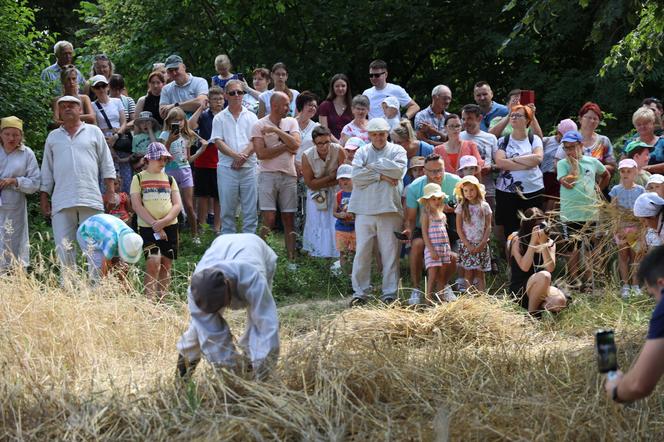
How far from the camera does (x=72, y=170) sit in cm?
1065

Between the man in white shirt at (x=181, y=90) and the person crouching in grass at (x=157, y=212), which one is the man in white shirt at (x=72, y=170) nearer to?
the person crouching in grass at (x=157, y=212)

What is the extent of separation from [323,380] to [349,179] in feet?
16.7

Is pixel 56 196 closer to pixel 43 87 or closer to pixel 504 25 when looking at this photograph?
pixel 43 87

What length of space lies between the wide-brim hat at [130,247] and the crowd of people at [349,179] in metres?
0.04

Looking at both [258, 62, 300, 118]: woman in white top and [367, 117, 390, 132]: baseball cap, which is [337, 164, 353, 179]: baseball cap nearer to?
[367, 117, 390, 132]: baseball cap

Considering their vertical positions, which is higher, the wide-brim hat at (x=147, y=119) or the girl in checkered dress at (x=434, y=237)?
the wide-brim hat at (x=147, y=119)

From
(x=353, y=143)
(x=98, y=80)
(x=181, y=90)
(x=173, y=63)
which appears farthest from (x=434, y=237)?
(x=98, y=80)

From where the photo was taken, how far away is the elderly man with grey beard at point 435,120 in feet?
40.4

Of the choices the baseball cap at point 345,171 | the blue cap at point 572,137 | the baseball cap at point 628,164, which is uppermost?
the blue cap at point 572,137

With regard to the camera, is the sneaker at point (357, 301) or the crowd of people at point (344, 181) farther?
the sneaker at point (357, 301)

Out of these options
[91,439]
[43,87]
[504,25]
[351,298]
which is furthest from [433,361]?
[504,25]

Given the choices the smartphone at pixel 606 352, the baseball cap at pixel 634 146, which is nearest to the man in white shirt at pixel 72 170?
the baseball cap at pixel 634 146

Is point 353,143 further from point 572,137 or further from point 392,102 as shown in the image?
point 572,137

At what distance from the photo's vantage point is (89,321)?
8.11m
